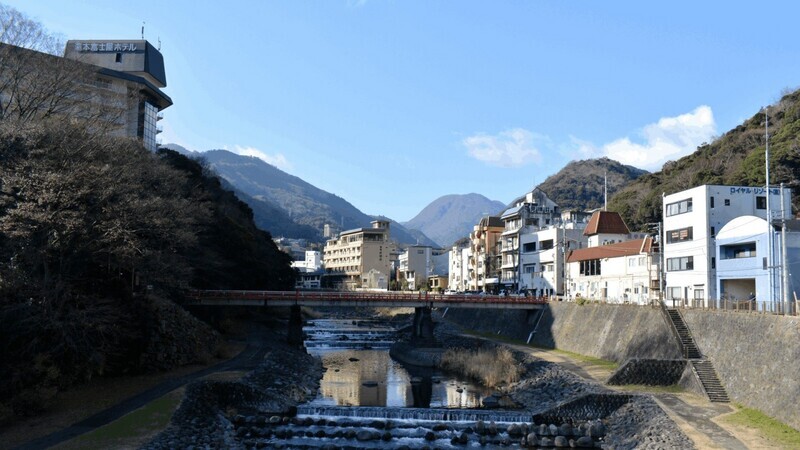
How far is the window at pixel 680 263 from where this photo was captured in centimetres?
4047

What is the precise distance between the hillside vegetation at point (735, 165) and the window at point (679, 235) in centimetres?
2608

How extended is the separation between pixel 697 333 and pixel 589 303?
13.6 metres

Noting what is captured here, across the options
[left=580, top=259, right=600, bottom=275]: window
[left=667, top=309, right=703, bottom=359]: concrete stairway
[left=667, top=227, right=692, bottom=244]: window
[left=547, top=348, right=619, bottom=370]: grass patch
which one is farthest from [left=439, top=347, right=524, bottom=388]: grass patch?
[left=580, top=259, right=600, bottom=275]: window

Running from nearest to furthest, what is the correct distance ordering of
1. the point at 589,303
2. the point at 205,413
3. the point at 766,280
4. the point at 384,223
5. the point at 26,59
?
the point at 205,413 → the point at 26,59 → the point at 766,280 → the point at 589,303 → the point at 384,223

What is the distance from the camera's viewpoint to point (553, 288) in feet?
210

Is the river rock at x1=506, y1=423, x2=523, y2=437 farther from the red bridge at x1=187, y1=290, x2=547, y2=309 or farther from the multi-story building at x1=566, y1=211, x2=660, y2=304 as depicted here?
the red bridge at x1=187, y1=290, x2=547, y2=309

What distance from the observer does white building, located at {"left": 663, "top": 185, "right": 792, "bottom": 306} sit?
38688 millimetres

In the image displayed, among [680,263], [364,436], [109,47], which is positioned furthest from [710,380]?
[109,47]

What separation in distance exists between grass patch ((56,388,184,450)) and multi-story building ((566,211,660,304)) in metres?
30.6

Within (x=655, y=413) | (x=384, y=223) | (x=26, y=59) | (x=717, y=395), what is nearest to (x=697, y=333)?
(x=717, y=395)

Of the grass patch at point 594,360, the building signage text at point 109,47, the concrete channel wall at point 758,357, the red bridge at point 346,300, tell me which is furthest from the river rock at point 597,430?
the building signage text at point 109,47

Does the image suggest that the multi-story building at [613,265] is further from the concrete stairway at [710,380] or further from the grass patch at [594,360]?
the concrete stairway at [710,380]

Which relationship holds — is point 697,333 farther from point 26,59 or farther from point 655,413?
point 26,59

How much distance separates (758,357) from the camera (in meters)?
24.8
